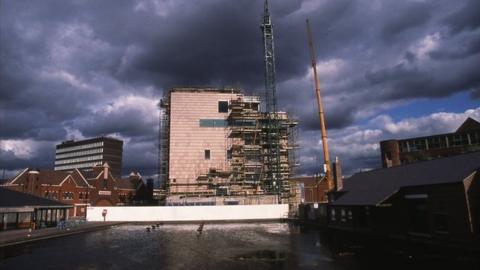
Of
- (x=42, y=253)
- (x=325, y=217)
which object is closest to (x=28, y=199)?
(x=42, y=253)

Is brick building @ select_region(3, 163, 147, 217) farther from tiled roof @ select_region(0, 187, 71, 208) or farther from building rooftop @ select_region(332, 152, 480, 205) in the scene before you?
building rooftop @ select_region(332, 152, 480, 205)

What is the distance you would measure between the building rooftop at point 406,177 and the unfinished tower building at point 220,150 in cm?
2821

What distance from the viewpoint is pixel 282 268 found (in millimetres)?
19578

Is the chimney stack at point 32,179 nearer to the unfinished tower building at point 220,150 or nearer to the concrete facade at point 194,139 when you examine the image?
the unfinished tower building at point 220,150

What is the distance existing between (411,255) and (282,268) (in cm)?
884

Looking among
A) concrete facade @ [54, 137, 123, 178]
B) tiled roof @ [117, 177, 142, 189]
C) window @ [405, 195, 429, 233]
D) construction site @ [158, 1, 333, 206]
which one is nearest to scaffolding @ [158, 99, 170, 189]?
construction site @ [158, 1, 333, 206]

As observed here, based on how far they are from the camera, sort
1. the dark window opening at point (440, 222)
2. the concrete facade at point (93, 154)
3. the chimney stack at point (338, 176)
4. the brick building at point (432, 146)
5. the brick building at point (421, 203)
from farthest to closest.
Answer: the concrete facade at point (93, 154) → the brick building at point (432, 146) → the chimney stack at point (338, 176) → the dark window opening at point (440, 222) → the brick building at point (421, 203)

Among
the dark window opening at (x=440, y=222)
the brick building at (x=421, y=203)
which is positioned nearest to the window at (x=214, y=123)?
the brick building at (x=421, y=203)

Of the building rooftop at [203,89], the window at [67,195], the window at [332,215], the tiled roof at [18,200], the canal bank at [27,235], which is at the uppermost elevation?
the building rooftop at [203,89]

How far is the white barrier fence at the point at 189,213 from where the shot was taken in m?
63.7

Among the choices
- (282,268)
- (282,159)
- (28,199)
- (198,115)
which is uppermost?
(198,115)

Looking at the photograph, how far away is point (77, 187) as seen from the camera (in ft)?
265

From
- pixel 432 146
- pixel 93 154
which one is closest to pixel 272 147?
pixel 432 146

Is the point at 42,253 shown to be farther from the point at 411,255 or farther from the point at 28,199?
the point at 411,255
